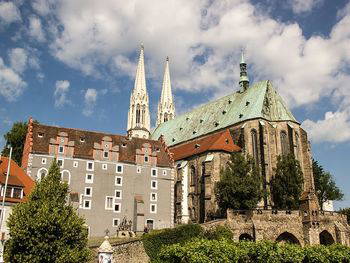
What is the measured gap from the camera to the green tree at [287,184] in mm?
58875

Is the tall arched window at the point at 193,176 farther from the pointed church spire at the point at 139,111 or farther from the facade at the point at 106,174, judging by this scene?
the pointed church spire at the point at 139,111

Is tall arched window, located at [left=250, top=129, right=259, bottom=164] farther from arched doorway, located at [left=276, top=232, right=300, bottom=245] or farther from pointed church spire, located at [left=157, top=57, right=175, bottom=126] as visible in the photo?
pointed church spire, located at [left=157, top=57, right=175, bottom=126]

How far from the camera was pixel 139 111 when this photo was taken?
110m

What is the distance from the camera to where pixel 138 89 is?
366 ft

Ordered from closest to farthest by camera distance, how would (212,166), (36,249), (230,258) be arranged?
(36,249) < (230,258) < (212,166)

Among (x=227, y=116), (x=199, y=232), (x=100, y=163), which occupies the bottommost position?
(x=199, y=232)

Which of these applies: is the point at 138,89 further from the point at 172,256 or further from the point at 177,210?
the point at 172,256

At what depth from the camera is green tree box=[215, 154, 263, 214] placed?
53.9m

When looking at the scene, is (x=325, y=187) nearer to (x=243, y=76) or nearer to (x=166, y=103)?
(x=243, y=76)

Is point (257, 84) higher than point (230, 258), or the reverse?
point (257, 84)

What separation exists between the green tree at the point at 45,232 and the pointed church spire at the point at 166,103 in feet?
278

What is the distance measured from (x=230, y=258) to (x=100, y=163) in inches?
1077

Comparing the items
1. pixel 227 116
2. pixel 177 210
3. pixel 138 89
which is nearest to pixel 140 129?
pixel 138 89

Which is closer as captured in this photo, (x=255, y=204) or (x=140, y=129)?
(x=255, y=204)
